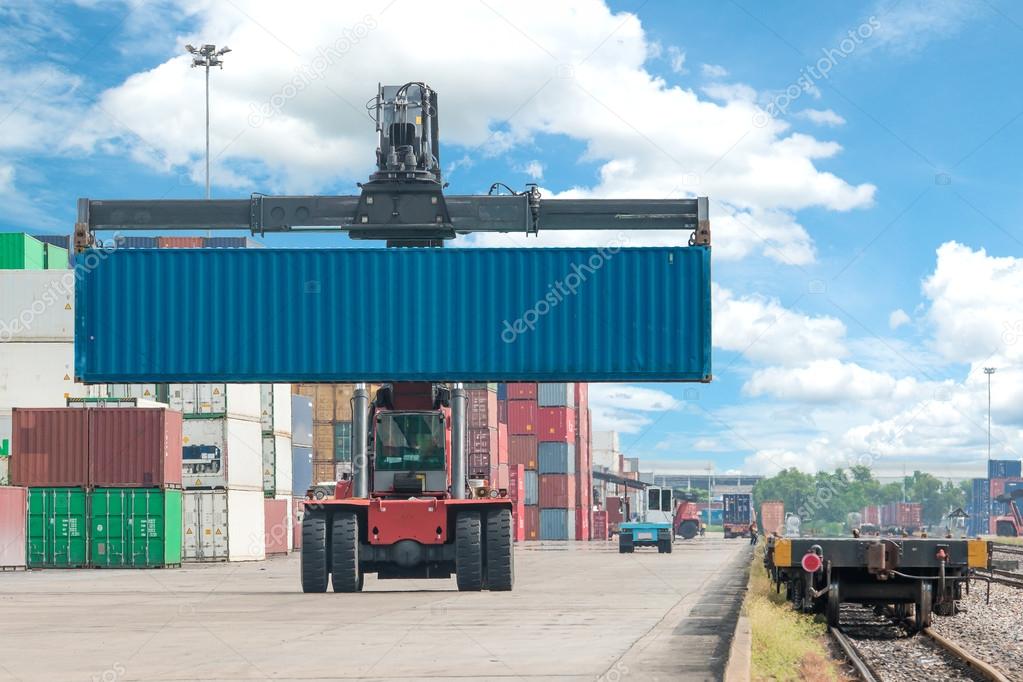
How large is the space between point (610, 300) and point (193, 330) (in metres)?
8.26

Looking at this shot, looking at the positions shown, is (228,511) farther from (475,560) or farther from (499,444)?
(499,444)

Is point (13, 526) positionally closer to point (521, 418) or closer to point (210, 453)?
point (210, 453)

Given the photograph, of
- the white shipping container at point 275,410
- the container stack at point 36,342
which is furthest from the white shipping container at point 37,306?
the white shipping container at point 275,410

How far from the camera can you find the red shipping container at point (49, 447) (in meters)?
37.3

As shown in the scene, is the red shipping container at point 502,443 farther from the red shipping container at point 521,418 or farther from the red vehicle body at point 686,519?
the red vehicle body at point 686,519

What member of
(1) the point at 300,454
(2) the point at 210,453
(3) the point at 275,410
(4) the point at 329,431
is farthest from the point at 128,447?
(4) the point at 329,431

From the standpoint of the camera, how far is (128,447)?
38062 millimetres

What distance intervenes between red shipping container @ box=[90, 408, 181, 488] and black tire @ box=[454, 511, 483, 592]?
19883mm

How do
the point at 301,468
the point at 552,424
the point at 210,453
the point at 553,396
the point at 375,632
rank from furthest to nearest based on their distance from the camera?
the point at 553,396
the point at 552,424
the point at 301,468
the point at 210,453
the point at 375,632

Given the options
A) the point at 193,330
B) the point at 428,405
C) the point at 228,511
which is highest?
the point at 193,330

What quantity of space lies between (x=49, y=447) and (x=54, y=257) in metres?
40.1

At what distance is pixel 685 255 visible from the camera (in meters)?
25.4

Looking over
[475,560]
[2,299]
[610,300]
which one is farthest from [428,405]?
[2,299]

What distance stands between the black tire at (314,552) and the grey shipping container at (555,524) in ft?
223
